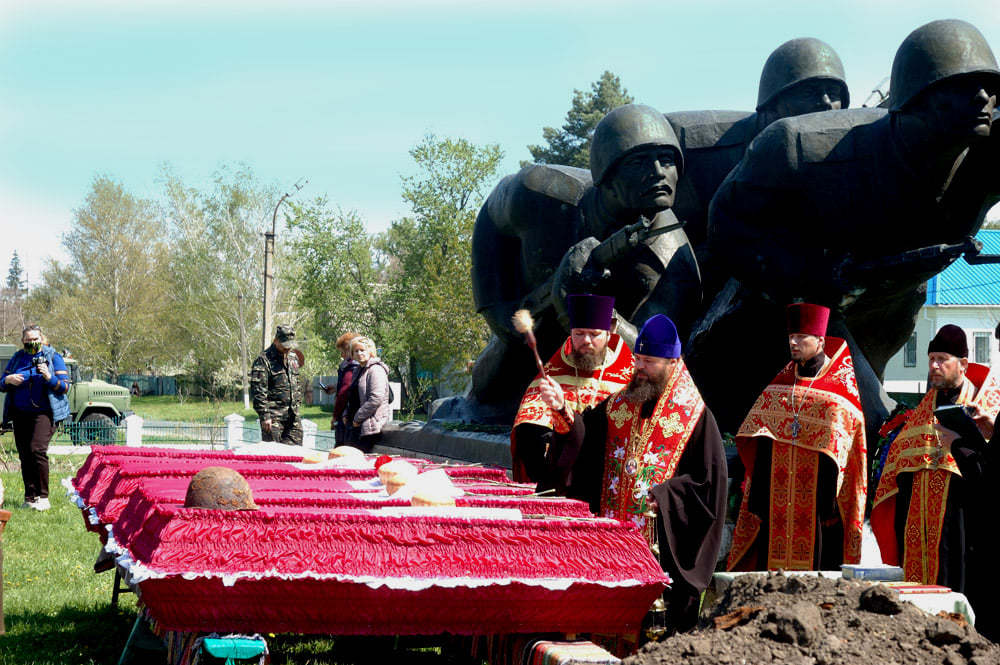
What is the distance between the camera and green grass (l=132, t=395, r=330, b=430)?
112ft

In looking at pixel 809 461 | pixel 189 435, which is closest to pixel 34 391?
pixel 809 461

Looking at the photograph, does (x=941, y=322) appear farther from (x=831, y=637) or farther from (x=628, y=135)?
(x=831, y=637)

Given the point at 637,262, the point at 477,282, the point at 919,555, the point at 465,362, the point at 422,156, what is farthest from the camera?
the point at 422,156

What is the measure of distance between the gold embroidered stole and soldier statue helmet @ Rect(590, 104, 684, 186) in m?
3.62

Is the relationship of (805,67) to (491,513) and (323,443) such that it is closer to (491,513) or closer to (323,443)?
(491,513)

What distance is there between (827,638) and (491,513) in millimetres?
1401

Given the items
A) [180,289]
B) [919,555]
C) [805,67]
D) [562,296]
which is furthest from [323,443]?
[180,289]

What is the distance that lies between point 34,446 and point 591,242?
5.65 metres

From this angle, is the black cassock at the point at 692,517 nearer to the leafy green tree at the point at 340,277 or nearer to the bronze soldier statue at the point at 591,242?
the bronze soldier statue at the point at 591,242

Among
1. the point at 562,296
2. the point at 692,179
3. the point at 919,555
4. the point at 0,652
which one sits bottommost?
the point at 0,652

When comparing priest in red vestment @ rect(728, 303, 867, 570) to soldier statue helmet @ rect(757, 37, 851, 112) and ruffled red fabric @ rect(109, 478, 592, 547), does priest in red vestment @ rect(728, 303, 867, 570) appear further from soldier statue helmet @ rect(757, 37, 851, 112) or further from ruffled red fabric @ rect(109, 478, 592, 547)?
soldier statue helmet @ rect(757, 37, 851, 112)

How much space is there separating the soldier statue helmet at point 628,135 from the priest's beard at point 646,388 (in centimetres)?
363

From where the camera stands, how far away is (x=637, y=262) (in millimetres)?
8273

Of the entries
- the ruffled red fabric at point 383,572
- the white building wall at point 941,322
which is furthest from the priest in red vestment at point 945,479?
the white building wall at point 941,322
